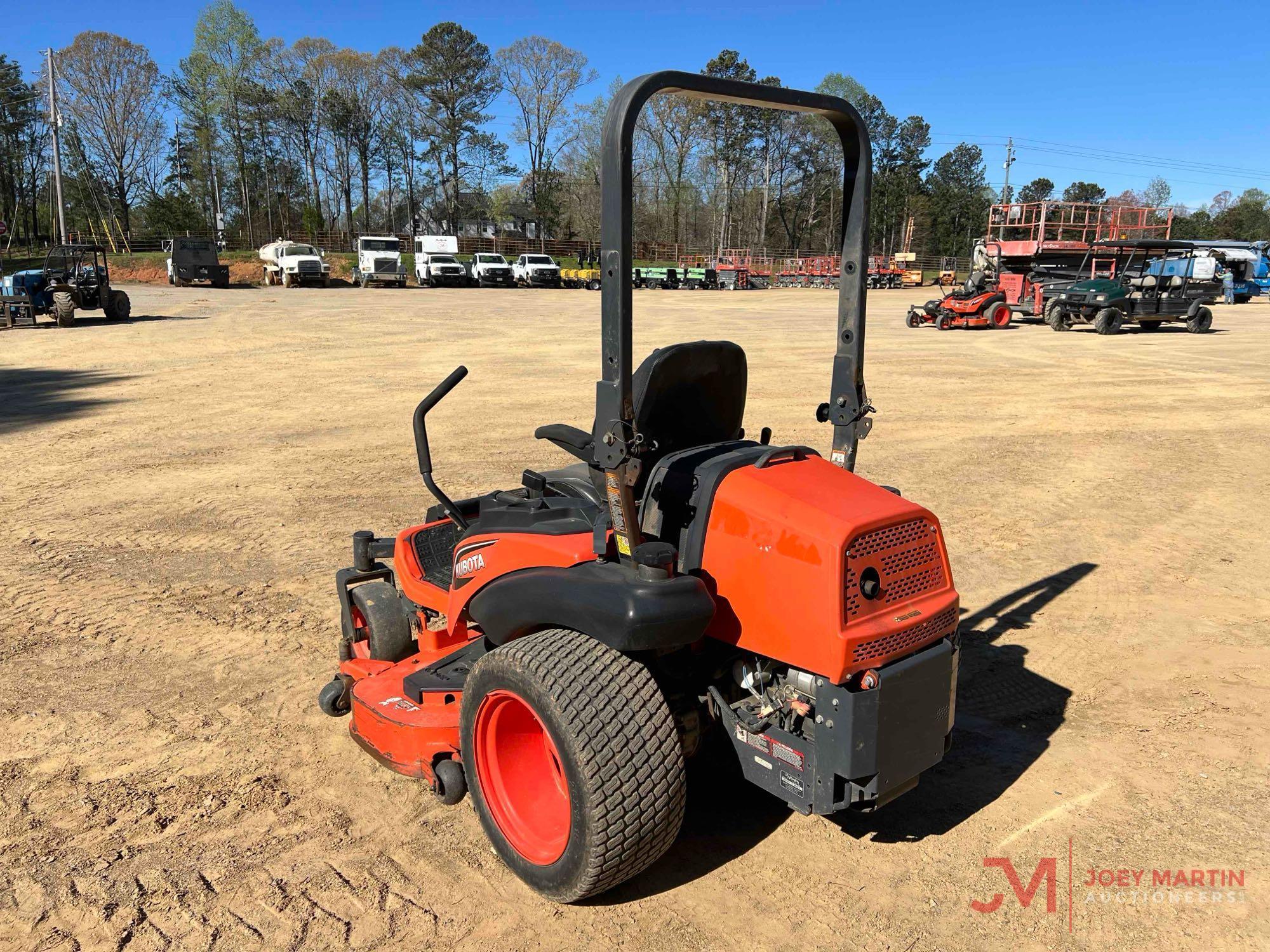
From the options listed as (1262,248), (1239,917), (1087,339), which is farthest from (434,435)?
(1262,248)

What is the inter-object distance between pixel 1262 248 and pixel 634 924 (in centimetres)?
4531

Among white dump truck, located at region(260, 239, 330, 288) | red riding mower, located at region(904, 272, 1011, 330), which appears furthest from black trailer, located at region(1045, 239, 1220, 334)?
white dump truck, located at region(260, 239, 330, 288)

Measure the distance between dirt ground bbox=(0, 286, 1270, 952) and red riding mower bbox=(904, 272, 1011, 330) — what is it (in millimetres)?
12136

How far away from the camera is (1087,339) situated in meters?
20.2

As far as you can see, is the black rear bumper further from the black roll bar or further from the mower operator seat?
the mower operator seat

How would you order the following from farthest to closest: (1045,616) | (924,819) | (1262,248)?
(1262,248)
(1045,616)
(924,819)

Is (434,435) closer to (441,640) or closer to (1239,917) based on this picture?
(441,640)

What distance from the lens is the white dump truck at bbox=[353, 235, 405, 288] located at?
40531mm

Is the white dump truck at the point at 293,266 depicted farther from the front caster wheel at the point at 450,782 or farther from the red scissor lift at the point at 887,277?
the front caster wheel at the point at 450,782

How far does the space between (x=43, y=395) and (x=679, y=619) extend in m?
12.1

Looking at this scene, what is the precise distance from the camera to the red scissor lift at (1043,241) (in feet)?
85.9

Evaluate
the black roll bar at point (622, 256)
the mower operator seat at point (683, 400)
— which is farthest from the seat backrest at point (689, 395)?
the black roll bar at point (622, 256)

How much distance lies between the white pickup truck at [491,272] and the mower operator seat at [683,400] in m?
41.5

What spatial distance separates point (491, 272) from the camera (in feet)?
141
